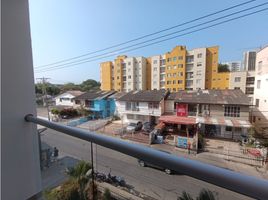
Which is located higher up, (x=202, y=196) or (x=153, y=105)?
(x=202, y=196)

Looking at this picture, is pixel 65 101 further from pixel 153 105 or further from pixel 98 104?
pixel 153 105

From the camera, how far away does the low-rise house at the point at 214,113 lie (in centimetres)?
884

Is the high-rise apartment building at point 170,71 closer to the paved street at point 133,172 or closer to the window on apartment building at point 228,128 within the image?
the window on apartment building at point 228,128

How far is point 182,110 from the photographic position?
10492mm

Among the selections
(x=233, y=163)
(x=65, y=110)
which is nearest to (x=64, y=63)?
(x=65, y=110)

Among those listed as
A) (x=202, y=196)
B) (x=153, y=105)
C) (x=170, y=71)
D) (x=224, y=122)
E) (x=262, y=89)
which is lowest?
(x=224, y=122)

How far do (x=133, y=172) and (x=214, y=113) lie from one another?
1003cm

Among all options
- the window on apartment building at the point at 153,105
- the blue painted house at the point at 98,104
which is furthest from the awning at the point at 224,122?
the blue painted house at the point at 98,104

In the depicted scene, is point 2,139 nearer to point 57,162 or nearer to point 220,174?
point 57,162

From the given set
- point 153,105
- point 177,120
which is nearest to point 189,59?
point 153,105

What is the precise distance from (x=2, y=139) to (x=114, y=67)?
25.0 meters

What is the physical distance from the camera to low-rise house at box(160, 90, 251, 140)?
884cm

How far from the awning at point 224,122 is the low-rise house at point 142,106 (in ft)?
9.72

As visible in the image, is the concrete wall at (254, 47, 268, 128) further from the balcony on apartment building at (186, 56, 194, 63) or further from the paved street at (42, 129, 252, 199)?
the paved street at (42, 129, 252, 199)
